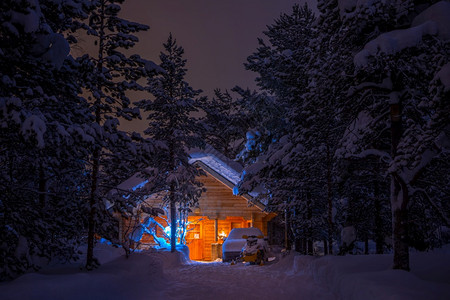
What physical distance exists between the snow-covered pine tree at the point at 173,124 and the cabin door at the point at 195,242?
8816mm

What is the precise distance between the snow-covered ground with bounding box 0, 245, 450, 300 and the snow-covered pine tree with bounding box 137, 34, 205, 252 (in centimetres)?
606

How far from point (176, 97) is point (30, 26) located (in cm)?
1429

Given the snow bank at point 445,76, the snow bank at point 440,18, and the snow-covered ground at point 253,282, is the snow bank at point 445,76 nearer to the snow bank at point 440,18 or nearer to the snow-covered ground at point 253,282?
the snow bank at point 440,18

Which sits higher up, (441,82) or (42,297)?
(441,82)

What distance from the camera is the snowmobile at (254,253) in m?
17.4

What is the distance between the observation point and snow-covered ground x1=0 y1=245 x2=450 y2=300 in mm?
5691

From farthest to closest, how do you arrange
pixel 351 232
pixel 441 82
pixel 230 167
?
pixel 230 167, pixel 351 232, pixel 441 82

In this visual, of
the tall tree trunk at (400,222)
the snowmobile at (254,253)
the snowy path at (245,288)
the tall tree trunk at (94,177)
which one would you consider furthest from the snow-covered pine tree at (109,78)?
the snowmobile at (254,253)

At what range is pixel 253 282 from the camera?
11.3m

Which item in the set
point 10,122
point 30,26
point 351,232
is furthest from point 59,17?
point 351,232

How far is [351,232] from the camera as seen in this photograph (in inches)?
453

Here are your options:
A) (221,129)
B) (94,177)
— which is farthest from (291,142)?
(221,129)

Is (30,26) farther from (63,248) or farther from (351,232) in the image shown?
(351,232)

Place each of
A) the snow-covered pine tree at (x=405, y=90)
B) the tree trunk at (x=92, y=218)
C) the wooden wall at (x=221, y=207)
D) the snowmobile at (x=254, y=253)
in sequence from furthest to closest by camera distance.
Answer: the wooden wall at (x=221, y=207)
the snowmobile at (x=254, y=253)
the tree trunk at (x=92, y=218)
the snow-covered pine tree at (x=405, y=90)
